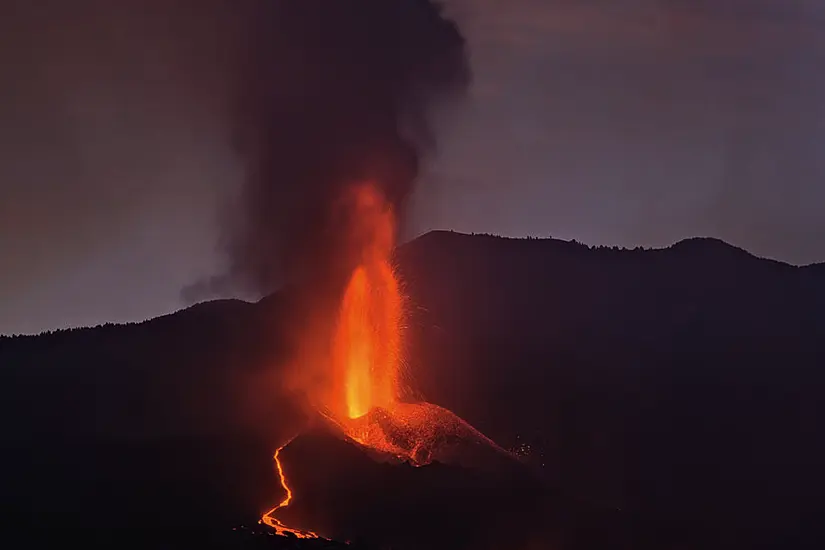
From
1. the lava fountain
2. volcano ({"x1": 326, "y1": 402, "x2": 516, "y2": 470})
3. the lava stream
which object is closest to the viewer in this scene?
the lava stream

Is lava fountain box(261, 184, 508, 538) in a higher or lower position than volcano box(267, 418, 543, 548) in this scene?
higher

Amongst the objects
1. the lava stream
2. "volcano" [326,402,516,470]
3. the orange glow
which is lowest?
the lava stream

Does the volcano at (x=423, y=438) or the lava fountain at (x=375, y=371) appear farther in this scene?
the lava fountain at (x=375, y=371)

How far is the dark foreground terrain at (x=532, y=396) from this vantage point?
183 ft

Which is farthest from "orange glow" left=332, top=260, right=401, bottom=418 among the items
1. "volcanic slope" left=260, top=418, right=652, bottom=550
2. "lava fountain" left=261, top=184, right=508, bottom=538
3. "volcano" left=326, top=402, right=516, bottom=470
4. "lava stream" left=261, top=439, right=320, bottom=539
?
"lava stream" left=261, top=439, right=320, bottom=539

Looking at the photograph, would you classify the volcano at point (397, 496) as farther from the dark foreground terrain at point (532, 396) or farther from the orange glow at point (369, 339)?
the orange glow at point (369, 339)

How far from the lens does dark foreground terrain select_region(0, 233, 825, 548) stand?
55.7m

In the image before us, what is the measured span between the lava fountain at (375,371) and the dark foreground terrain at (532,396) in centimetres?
314

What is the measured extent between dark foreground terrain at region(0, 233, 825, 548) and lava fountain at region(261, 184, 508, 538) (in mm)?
3139

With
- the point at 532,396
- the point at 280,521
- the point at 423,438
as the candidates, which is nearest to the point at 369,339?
the point at 532,396

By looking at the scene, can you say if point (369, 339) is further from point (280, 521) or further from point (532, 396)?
point (280, 521)

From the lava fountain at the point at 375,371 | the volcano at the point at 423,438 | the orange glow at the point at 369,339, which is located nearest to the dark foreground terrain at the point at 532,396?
the volcano at the point at 423,438

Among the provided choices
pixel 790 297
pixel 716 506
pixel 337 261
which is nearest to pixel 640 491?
pixel 716 506

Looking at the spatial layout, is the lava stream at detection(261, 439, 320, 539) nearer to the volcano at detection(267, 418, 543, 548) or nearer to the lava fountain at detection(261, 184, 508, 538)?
the volcano at detection(267, 418, 543, 548)
